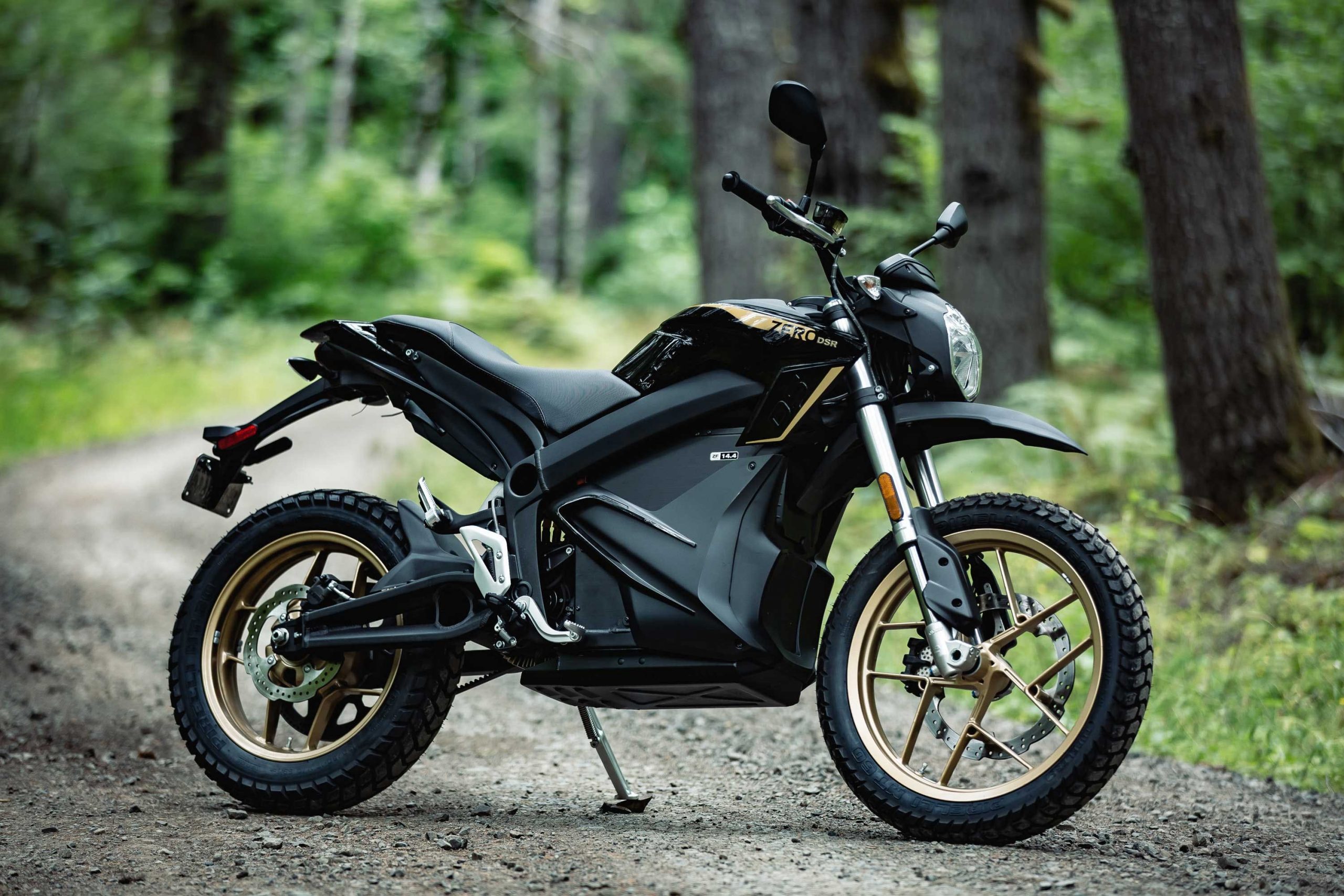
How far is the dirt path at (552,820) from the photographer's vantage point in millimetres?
3289

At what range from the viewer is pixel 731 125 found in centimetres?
1088

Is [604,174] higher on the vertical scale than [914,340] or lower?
higher

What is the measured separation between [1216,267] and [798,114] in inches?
191

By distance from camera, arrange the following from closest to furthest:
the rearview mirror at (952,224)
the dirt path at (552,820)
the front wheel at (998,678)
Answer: the dirt path at (552,820) < the front wheel at (998,678) < the rearview mirror at (952,224)

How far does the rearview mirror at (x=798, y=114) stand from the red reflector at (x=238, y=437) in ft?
6.48

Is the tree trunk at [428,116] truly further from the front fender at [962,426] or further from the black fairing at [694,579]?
the front fender at [962,426]

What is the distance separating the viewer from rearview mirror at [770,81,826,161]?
11.9 ft

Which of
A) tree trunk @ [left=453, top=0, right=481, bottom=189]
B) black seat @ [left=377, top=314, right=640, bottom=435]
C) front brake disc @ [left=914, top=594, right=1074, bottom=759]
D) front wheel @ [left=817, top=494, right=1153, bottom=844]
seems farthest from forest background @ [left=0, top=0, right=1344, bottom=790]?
black seat @ [left=377, top=314, right=640, bottom=435]

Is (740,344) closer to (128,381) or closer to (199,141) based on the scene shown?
(128,381)

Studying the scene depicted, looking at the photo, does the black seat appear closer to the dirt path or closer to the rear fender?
the rear fender

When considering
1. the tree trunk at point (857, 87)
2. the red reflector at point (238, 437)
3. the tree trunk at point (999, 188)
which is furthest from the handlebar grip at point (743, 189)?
the tree trunk at point (857, 87)

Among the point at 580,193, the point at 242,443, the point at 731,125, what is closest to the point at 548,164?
the point at 580,193

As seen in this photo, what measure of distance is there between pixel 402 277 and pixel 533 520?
22297 mm

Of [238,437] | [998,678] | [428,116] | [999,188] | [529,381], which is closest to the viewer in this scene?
[998,678]
